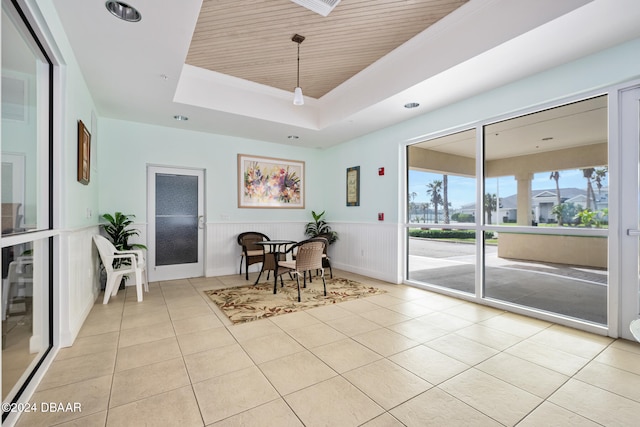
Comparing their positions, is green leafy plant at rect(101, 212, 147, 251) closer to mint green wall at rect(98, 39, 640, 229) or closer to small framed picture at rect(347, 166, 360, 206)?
mint green wall at rect(98, 39, 640, 229)

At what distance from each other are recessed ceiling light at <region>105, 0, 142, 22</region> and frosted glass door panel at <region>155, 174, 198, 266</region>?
10.7 feet

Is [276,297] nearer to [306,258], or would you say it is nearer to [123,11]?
[306,258]

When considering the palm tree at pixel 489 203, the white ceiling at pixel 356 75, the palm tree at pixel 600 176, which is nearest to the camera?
the white ceiling at pixel 356 75

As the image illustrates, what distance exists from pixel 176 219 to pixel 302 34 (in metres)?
3.88

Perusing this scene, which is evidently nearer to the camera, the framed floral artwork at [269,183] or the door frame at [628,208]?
the door frame at [628,208]

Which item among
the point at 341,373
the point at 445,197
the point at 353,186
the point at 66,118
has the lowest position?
the point at 341,373

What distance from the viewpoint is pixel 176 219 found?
17.6 feet

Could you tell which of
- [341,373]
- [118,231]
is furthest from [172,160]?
[341,373]

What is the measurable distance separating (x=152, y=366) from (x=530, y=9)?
4250 millimetres

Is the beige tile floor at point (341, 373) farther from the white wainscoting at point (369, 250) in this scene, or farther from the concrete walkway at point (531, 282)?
the white wainscoting at point (369, 250)

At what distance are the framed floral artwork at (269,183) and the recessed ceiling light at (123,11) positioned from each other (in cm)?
350

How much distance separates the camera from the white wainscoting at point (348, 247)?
5.17 metres

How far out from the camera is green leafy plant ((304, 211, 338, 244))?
6.32 meters

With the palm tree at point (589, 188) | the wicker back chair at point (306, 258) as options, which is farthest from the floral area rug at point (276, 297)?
the palm tree at point (589, 188)
